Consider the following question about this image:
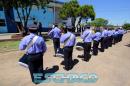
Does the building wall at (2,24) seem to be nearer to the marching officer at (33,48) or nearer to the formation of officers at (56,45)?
the formation of officers at (56,45)

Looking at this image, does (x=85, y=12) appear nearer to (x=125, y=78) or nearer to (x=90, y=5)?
(x=90, y=5)

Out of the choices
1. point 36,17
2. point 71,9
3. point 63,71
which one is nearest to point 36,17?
point 36,17

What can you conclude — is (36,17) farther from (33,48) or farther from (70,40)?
(33,48)

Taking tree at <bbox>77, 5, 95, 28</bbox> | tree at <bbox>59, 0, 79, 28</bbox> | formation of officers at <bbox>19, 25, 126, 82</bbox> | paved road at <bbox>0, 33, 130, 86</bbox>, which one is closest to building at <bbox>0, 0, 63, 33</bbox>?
tree at <bbox>59, 0, 79, 28</bbox>

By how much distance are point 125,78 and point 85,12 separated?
3707cm

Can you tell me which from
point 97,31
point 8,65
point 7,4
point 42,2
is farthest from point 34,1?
point 8,65

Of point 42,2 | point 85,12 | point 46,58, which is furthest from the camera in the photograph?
point 85,12

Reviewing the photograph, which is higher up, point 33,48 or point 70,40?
point 33,48

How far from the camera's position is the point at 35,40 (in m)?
7.62

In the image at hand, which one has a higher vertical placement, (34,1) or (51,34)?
(34,1)

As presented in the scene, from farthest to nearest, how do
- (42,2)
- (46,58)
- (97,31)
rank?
(42,2), (97,31), (46,58)

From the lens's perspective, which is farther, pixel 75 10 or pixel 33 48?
pixel 75 10

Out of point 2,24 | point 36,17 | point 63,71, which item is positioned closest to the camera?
point 63,71

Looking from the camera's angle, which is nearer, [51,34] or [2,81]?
[2,81]
